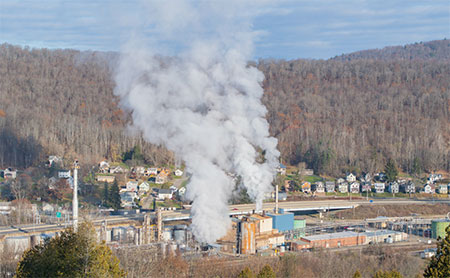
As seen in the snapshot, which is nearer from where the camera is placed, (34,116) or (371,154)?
(371,154)

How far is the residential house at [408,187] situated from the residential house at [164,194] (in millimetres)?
16331

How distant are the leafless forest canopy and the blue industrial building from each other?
10.5m

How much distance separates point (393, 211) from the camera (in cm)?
3475

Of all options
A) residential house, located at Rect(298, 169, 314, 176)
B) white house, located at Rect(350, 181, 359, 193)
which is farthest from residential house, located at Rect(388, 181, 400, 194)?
residential house, located at Rect(298, 169, 314, 176)

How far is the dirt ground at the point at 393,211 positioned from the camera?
1346 inches

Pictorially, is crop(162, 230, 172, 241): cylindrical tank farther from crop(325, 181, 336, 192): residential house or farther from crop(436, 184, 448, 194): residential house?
crop(436, 184, 448, 194): residential house

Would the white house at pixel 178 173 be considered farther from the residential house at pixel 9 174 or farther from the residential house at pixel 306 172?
the residential house at pixel 9 174

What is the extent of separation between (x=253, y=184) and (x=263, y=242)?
300cm

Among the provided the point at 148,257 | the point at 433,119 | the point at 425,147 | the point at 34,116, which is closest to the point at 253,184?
the point at 148,257

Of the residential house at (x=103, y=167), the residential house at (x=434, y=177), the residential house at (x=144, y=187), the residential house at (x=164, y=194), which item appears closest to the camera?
the residential house at (x=164, y=194)

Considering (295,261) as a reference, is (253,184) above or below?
above

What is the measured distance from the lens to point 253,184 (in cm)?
2705

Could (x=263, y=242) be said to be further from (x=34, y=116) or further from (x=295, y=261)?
(x=34, y=116)

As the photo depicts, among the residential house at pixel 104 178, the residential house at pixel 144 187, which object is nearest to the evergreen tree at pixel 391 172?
the residential house at pixel 144 187
